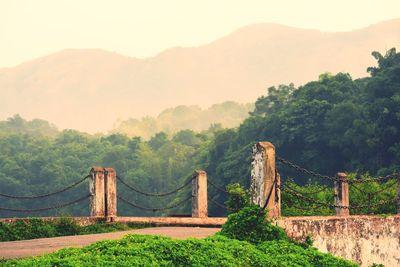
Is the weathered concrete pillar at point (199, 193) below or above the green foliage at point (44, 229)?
above

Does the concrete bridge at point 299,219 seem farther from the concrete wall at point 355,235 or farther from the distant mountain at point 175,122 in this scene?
the distant mountain at point 175,122

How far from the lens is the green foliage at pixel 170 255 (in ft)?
28.8

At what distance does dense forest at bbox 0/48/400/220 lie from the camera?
159ft

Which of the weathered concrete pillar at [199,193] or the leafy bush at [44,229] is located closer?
the leafy bush at [44,229]

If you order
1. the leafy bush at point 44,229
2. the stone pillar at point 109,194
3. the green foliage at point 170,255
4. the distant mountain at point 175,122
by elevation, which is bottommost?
the green foliage at point 170,255

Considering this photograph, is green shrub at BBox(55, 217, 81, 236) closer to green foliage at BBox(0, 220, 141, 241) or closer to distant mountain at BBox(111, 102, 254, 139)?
green foliage at BBox(0, 220, 141, 241)

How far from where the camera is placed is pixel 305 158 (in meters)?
54.7

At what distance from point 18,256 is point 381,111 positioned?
38799 mm

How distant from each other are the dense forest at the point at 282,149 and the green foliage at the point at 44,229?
3091 cm

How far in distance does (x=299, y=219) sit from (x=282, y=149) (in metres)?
43.3

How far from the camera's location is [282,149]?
186ft

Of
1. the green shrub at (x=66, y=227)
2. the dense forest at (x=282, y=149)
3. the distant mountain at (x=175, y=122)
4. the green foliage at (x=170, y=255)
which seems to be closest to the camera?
the green foliage at (x=170, y=255)

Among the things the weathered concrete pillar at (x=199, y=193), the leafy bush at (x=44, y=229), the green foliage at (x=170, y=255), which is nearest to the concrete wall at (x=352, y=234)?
the leafy bush at (x=44, y=229)

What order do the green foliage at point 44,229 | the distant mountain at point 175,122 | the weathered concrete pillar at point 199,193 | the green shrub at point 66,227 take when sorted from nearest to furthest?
the green foliage at point 44,229
the green shrub at point 66,227
the weathered concrete pillar at point 199,193
the distant mountain at point 175,122
